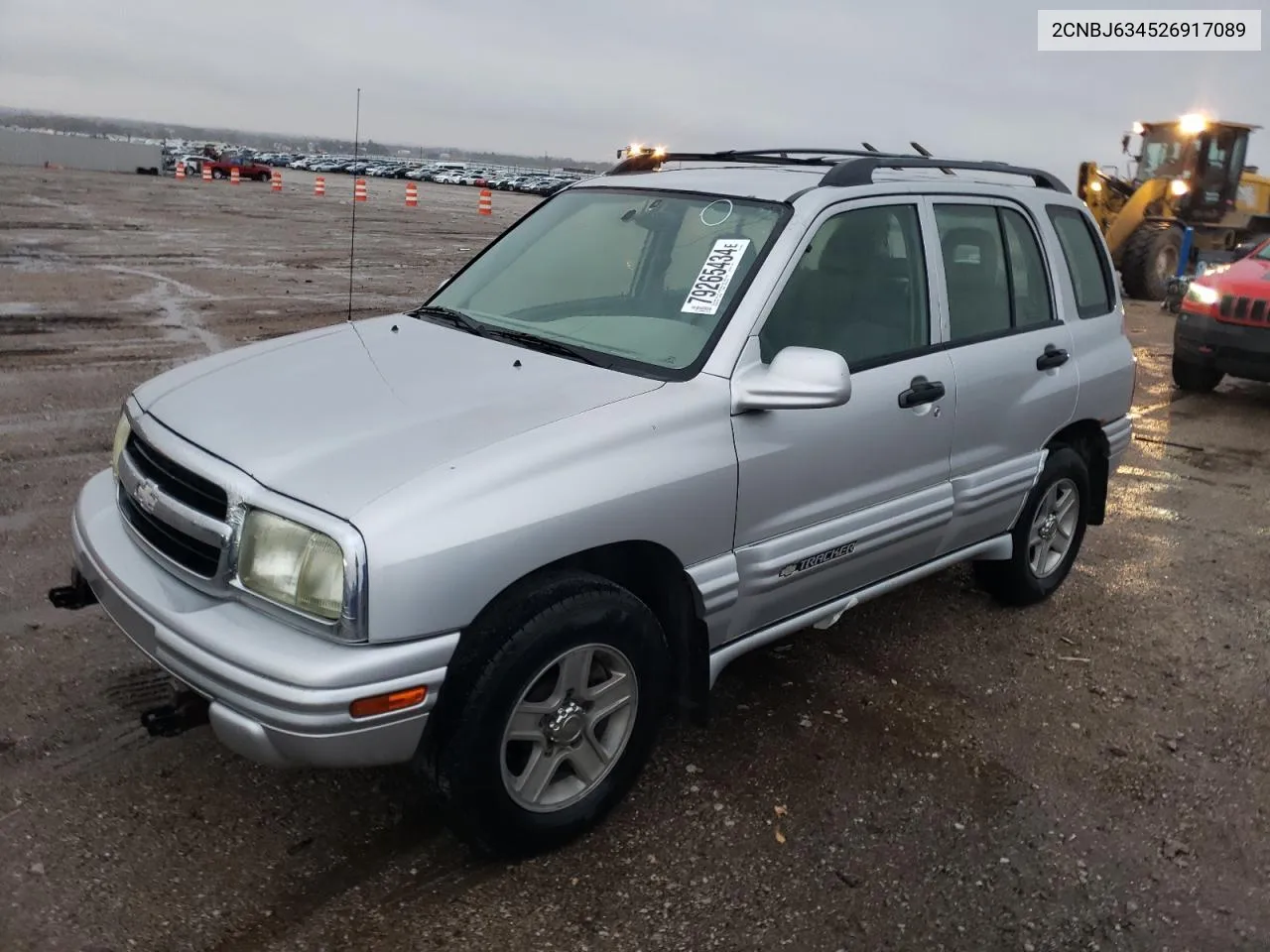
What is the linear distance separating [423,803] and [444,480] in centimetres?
122

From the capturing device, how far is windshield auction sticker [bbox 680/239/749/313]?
3.35 metres

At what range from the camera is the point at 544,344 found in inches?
136

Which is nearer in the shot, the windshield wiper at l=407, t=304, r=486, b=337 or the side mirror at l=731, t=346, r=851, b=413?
the side mirror at l=731, t=346, r=851, b=413

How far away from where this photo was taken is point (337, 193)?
4322cm

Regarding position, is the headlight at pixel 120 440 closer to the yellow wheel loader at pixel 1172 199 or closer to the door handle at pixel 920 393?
the door handle at pixel 920 393

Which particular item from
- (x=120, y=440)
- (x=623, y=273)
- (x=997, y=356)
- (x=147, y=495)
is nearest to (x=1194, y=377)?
(x=997, y=356)

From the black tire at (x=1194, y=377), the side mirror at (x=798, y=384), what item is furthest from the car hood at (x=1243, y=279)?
the side mirror at (x=798, y=384)

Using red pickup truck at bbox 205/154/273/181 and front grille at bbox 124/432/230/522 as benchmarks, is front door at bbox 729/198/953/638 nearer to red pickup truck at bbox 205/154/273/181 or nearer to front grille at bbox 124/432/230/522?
front grille at bbox 124/432/230/522

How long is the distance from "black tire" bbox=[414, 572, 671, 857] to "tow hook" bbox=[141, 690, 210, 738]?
1.83 feet

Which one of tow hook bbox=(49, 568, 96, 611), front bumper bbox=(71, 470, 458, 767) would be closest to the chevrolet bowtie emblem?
front bumper bbox=(71, 470, 458, 767)

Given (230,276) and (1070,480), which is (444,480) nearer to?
(1070,480)

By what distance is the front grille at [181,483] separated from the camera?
269 cm

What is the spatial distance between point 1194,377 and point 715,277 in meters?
8.65

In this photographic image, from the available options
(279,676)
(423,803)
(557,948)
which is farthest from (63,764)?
(557,948)
